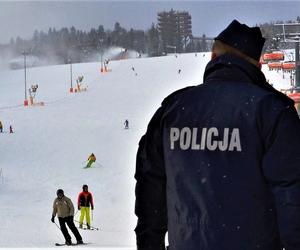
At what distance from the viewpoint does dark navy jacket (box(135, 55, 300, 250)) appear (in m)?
1.60

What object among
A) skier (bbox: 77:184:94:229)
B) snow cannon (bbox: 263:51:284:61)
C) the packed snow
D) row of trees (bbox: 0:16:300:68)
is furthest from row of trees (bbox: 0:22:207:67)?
skier (bbox: 77:184:94:229)

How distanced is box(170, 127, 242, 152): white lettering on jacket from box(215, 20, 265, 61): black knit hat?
0.25m

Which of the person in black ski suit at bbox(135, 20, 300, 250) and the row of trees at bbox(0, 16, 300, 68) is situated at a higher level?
the row of trees at bbox(0, 16, 300, 68)

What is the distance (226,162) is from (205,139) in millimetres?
82

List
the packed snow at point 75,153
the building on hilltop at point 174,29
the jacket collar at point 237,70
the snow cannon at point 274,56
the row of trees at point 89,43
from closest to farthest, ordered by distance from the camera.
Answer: the jacket collar at point 237,70 → the packed snow at point 75,153 → the snow cannon at point 274,56 → the building on hilltop at point 174,29 → the row of trees at point 89,43

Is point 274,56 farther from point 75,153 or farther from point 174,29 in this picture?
point 174,29

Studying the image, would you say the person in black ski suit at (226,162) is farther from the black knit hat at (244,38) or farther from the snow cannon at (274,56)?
the snow cannon at (274,56)

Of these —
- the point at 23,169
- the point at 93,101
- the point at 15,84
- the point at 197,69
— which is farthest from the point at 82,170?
the point at 15,84

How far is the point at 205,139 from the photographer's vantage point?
1.70 m

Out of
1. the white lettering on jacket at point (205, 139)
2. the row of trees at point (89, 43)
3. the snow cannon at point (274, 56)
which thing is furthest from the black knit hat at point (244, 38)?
the row of trees at point (89, 43)

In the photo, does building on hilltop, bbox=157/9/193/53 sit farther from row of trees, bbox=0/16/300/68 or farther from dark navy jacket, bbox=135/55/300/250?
dark navy jacket, bbox=135/55/300/250

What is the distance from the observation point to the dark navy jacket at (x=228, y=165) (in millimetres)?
1604

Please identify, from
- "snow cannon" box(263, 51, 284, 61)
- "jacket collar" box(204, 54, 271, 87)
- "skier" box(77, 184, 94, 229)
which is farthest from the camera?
"snow cannon" box(263, 51, 284, 61)

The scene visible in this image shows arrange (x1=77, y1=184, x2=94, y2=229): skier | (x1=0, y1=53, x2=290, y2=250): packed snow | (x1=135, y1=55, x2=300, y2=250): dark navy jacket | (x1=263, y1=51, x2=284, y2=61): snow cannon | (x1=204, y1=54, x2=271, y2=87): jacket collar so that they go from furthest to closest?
(x1=263, y1=51, x2=284, y2=61): snow cannon < (x1=0, y1=53, x2=290, y2=250): packed snow < (x1=77, y1=184, x2=94, y2=229): skier < (x1=204, y1=54, x2=271, y2=87): jacket collar < (x1=135, y1=55, x2=300, y2=250): dark navy jacket
